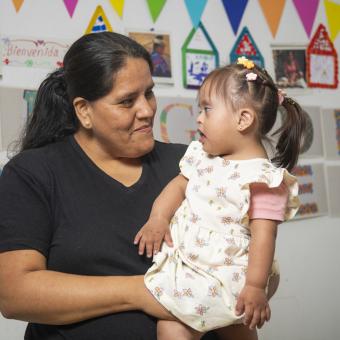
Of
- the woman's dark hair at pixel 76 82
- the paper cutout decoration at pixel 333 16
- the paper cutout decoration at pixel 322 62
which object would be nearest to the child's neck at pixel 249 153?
the woman's dark hair at pixel 76 82

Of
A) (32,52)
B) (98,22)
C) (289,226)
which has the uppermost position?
(98,22)

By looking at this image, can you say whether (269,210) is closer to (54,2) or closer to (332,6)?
(54,2)

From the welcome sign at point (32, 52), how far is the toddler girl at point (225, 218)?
40.6 inches

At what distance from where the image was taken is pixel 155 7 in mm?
2385

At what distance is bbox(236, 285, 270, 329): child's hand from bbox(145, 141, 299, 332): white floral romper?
3 centimetres

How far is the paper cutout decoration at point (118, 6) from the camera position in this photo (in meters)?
2.26

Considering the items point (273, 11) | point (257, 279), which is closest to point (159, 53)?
point (273, 11)

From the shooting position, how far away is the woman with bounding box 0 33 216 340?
119cm

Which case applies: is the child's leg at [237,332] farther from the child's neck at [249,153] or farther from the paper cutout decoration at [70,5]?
the paper cutout decoration at [70,5]

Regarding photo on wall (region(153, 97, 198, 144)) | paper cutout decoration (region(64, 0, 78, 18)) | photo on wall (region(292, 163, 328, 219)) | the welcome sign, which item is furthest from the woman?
photo on wall (region(292, 163, 328, 219))

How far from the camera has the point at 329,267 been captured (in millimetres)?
2871

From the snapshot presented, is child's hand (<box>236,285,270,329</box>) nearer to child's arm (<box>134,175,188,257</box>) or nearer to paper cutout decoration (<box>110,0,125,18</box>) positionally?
child's arm (<box>134,175,188,257</box>)

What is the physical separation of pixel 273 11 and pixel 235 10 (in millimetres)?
254

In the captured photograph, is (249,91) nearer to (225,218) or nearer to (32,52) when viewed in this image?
(225,218)
